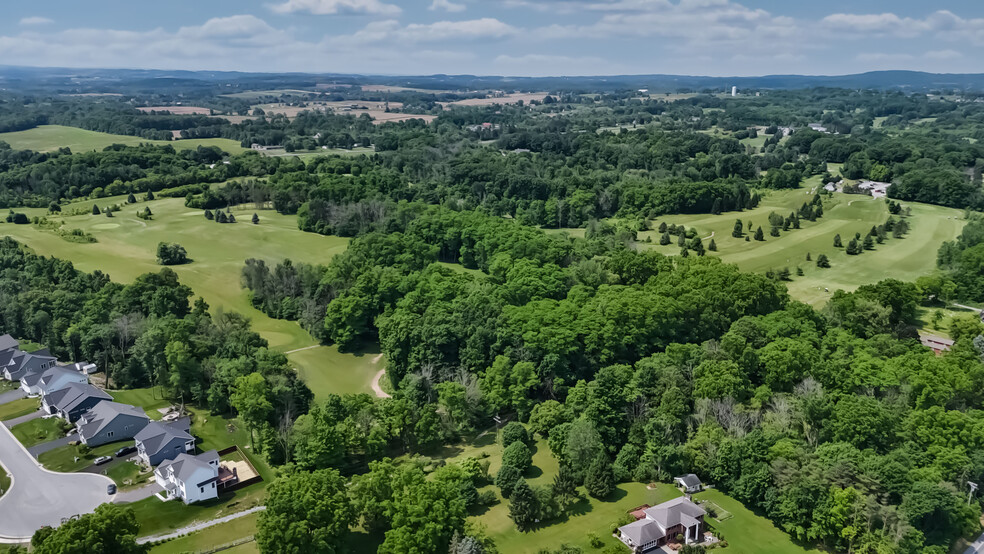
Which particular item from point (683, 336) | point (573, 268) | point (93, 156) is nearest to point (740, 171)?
point (573, 268)

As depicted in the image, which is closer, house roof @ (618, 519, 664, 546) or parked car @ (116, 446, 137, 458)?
house roof @ (618, 519, 664, 546)

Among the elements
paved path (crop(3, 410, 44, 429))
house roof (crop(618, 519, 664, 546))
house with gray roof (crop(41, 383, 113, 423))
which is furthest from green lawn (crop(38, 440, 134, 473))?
house roof (crop(618, 519, 664, 546))

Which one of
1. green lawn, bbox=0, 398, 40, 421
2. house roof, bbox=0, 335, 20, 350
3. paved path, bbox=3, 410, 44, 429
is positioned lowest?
green lawn, bbox=0, 398, 40, 421

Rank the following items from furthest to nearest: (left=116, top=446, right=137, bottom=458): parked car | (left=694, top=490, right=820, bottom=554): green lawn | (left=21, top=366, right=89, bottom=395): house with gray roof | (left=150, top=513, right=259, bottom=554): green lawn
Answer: (left=21, top=366, right=89, bottom=395): house with gray roof < (left=116, top=446, right=137, bottom=458): parked car < (left=150, top=513, right=259, bottom=554): green lawn < (left=694, top=490, right=820, bottom=554): green lawn

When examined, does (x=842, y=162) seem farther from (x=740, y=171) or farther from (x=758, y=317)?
(x=758, y=317)

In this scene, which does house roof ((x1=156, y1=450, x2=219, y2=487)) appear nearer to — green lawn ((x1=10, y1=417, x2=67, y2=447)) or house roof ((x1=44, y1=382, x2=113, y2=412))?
green lawn ((x1=10, y1=417, x2=67, y2=447))

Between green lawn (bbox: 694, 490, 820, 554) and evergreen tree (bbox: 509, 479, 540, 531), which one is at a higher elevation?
evergreen tree (bbox: 509, 479, 540, 531)

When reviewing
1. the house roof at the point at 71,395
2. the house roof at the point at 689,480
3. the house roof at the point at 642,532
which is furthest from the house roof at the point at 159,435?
the house roof at the point at 689,480
